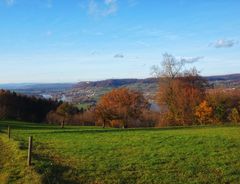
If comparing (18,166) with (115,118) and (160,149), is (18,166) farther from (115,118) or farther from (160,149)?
(115,118)

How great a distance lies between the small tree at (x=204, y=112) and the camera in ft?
223

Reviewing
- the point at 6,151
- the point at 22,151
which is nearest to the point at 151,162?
the point at 22,151

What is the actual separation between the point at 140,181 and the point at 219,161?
496 centimetres

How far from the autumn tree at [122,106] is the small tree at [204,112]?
16.7 metres

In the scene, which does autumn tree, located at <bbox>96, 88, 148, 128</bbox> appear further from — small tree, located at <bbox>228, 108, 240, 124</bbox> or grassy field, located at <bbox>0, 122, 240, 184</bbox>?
grassy field, located at <bbox>0, 122, 240, 184</bbox>

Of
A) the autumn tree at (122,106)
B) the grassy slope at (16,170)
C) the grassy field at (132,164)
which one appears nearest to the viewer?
the grassy field at (132,164)

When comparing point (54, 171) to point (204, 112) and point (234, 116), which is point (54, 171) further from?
point (204, 112)

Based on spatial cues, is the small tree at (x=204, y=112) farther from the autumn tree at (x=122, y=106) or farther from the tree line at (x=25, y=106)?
the tree line at (x=25, y=106)

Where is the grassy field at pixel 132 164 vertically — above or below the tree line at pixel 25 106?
above

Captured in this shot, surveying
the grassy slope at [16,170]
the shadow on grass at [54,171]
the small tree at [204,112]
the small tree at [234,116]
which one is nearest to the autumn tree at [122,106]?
the small tree at [204,112]

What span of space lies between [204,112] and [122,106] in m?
Answer: 20.3

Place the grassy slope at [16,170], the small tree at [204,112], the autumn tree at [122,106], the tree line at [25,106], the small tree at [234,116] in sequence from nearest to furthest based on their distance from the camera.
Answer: the grassy slope at [16,170], the small tree at [234,116], the small tree at [204,112], the autumn tree at [122,106], the tree line at [25,106]

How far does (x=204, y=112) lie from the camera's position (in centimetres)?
6856

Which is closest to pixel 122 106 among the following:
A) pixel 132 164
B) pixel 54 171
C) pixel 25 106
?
pixel 25 106
